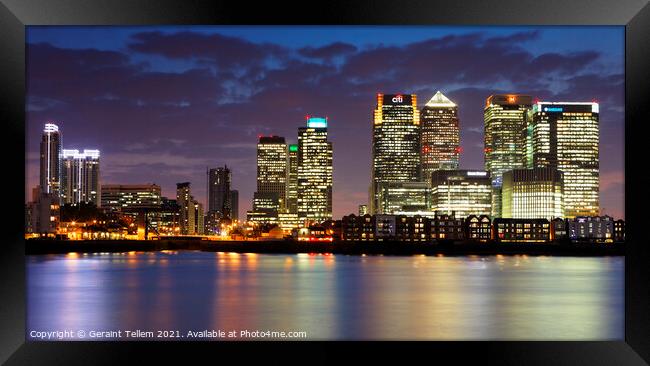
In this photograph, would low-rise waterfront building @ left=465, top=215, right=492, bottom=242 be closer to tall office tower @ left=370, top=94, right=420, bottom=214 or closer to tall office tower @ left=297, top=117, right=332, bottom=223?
tall office tower @ left=370, top=94, right=420, bottom=214

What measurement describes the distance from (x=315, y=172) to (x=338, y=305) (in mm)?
77386

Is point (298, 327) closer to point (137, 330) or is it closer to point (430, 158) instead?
point (137, 330)

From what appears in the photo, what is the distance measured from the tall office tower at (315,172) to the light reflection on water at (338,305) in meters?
65.6

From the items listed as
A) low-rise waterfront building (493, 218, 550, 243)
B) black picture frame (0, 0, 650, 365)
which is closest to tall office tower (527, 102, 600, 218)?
low-rise waterfront building (493, 218, 550, 243)

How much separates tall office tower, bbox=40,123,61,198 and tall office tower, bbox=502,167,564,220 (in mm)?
44395

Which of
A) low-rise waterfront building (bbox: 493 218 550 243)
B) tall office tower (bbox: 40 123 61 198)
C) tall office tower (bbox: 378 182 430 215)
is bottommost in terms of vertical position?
low-rise waterfront building (bbox: 493 218 550 243)

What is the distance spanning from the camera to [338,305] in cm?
1767

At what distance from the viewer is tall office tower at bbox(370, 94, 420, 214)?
290 ft

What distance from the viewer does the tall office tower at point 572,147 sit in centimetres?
7900

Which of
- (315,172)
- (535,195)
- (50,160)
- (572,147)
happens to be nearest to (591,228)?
(535,195)

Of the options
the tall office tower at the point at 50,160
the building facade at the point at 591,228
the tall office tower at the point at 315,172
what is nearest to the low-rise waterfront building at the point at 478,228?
the building facade at the point at 591,228
